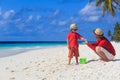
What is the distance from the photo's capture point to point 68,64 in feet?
41.9

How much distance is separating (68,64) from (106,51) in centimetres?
155

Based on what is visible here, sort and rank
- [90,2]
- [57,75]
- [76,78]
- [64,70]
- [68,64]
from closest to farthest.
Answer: [76,78], [57,75], [64,70], [68,64], [90,2]

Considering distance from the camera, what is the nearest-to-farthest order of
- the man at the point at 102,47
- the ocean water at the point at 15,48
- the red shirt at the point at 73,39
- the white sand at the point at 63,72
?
the white sand at the point at 63,72 → the man at the point at 102,47 → the red shirt at the point at 73,39 → the ocean water at the point at 15,48

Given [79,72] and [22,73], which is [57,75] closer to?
[79,72]

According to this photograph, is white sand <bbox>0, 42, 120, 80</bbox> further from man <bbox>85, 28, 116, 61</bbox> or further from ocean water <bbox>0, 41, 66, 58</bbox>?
ocean water <bbox>0, 41, 66, 58</bbox>

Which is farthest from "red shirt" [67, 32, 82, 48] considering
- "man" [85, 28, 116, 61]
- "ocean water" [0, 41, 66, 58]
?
"ocean water" [0, 41, 66, 58]

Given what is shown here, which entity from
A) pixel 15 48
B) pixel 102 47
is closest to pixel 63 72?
pixel 102 47

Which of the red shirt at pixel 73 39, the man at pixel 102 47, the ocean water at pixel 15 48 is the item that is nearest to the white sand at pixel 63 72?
the man at pixel 102 47

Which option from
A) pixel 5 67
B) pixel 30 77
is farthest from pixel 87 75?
pixel 5 67

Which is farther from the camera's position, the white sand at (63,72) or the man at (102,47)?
the man at (102,47)

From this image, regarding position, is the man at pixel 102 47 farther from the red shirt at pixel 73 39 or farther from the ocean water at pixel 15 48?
the ocean water at pixel 15 48

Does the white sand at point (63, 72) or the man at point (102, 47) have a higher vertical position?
the man at point (102, 47)

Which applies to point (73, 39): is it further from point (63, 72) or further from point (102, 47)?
point (63, 72)

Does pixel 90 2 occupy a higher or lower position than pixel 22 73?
higher
